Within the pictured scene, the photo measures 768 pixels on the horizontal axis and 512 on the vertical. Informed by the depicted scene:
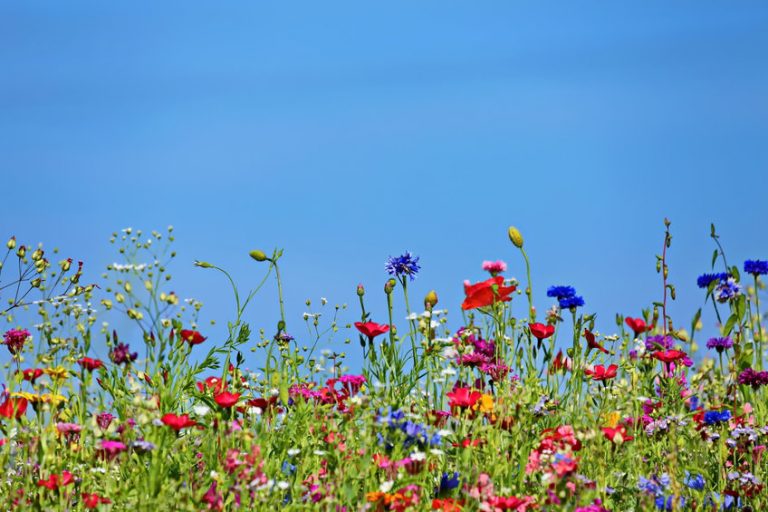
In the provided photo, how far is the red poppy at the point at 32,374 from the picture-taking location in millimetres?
3979

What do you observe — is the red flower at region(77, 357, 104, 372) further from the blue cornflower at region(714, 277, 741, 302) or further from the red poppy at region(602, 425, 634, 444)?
the blue cornflower at region(714, 277, 741, 302)

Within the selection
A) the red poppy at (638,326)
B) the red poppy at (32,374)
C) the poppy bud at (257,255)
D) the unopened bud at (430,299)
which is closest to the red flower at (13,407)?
the red poppy at (32,374)

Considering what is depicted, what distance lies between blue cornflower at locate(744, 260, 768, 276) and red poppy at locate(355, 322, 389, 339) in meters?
2.26

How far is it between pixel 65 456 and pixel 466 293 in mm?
2058

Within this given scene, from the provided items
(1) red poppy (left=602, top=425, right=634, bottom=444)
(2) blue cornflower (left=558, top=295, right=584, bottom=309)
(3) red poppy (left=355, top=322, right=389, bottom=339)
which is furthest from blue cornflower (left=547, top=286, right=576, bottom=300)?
(1) red poppy (left=602, top=425, right=634, bottom=444)

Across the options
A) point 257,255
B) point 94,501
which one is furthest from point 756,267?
point 94,501

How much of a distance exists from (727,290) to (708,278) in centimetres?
12

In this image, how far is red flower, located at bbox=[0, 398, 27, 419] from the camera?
376cm

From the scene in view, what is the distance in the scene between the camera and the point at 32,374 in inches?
157

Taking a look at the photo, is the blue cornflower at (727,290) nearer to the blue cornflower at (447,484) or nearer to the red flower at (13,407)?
the blue cornflower at (447,484)

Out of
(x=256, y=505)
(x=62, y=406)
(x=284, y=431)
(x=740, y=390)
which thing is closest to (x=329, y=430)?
(x=284, y=431)

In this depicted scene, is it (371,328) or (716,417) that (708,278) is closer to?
(716,417)

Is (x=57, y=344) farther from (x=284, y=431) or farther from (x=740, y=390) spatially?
(x=740, y=390)

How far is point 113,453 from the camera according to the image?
10.9 ft
